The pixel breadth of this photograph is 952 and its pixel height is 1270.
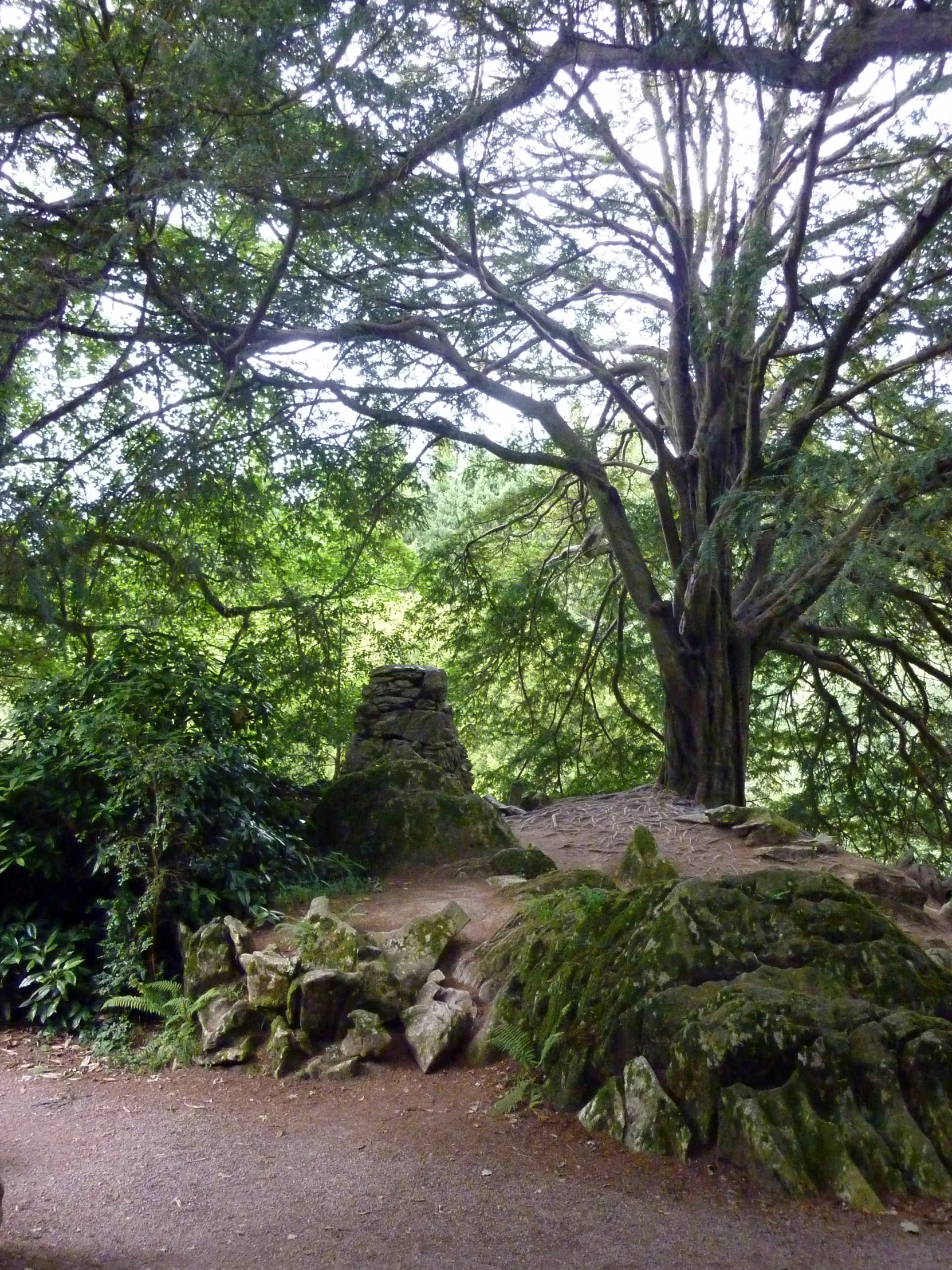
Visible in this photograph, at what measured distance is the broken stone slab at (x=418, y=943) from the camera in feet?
19.9

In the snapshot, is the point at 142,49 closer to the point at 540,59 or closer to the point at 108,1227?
the point at 540,59

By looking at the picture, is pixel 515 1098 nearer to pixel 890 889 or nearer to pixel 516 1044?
pixel 516 1044

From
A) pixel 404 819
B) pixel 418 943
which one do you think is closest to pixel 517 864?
pixel 404 819

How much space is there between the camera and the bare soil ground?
3.69 meters

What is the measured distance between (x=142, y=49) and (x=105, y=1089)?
19.9 feet

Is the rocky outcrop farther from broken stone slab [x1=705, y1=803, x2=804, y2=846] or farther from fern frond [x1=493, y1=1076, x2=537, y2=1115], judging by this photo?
broken stone slab [x1=705, y1=803, x2=804, y2=846]

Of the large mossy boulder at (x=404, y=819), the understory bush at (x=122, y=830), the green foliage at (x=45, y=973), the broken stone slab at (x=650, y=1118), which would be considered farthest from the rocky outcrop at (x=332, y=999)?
the large mossy boulder at (x=404, y=819)

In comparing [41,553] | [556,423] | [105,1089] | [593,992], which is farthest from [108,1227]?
[556,423]

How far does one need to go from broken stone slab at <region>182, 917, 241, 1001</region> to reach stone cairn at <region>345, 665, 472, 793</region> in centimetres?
357

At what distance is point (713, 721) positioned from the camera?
1122 centimetres

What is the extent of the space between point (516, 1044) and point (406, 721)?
5369 millimetres

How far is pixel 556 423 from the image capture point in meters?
11.0

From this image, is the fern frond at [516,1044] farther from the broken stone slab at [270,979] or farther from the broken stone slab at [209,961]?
the broken stone slab at [209,961]

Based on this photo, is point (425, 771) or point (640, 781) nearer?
point (425, 771)
